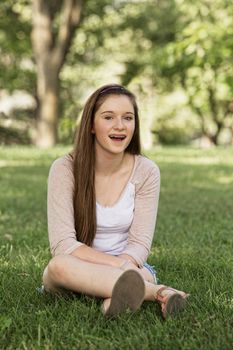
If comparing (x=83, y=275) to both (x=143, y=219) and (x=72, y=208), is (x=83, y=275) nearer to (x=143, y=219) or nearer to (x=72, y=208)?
(x=72, y=208)

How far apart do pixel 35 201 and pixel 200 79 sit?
281 cm

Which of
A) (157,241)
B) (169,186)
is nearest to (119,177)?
(157,241)

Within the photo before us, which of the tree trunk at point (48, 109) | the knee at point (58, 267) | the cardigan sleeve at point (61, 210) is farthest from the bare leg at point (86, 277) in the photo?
the tree trunk at point (48, 109)

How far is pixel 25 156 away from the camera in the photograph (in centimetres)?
1734

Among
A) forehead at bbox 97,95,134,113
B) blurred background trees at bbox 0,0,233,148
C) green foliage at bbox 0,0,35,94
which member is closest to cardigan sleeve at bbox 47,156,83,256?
forehead at bbox 97,95,134,113

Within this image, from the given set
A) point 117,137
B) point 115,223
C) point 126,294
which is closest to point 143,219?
point 115,223

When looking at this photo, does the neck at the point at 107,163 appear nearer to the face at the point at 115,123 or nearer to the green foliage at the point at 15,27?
the face at the point at 115,123

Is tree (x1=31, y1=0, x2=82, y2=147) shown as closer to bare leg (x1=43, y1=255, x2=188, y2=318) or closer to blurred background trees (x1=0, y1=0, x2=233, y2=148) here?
blurred background trees (x1=0, y1=0, x2=233, y2=148)

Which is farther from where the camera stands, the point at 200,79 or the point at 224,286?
the point at 200,79

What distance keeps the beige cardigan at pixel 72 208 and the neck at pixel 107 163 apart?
0.11 m

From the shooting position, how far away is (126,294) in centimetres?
331

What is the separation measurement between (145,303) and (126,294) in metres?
0.38

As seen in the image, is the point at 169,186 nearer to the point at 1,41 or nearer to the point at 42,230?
the point at 42,230

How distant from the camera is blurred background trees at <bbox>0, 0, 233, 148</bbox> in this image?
23156 mm
